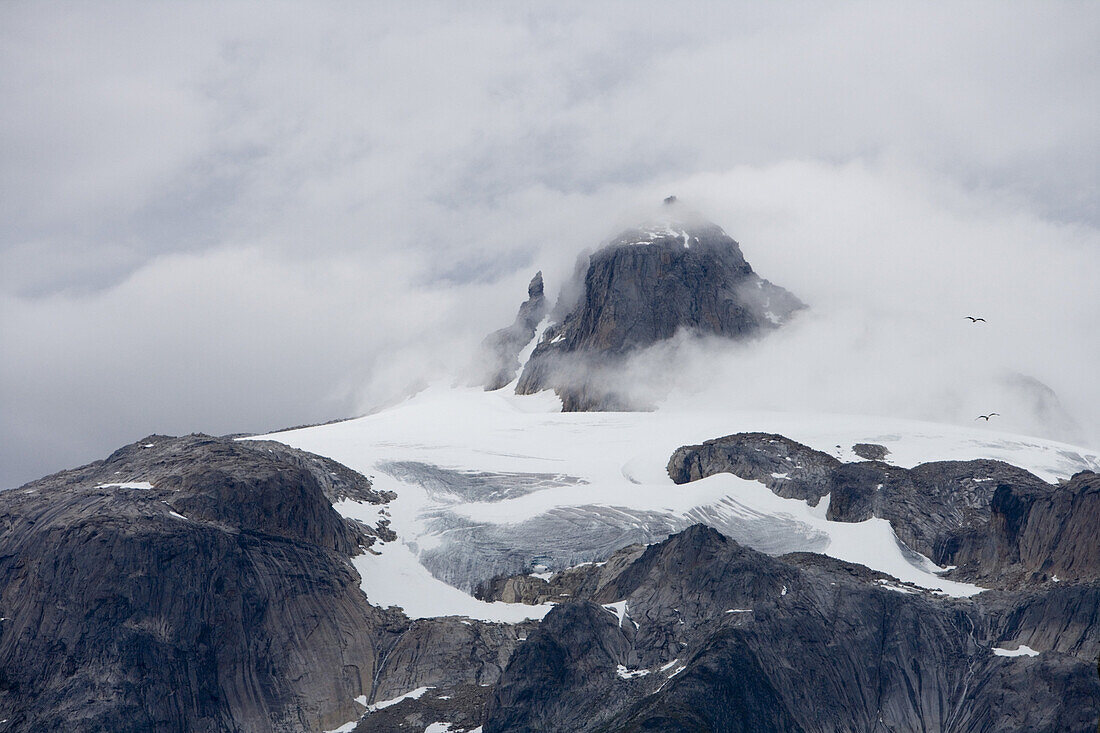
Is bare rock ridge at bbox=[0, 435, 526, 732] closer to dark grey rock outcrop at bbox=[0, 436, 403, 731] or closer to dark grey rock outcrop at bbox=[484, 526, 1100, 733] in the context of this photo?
dark grey rock outcrop at bbox=[0, 436, 403, 731]

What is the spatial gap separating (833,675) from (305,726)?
52.3 m

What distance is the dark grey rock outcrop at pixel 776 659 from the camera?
146 meters

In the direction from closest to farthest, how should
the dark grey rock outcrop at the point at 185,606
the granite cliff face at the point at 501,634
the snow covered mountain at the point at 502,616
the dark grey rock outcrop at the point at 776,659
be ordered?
the dark grey rock outcrop at the point at 776,659, the granite cliff face at the point at 501,634, the snow covered mountain at the point at 502,616, the dark grey rock outcrop at the point at 185,606

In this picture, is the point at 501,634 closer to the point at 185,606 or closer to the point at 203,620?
the point at 203,620

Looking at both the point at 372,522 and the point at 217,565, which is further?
the point at 372,522

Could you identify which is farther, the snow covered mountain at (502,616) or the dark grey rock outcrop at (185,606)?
the dark grey rock outcrop at (185,606)

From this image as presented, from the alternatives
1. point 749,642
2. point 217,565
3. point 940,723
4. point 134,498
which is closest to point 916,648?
point 940,723

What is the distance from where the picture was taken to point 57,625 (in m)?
157

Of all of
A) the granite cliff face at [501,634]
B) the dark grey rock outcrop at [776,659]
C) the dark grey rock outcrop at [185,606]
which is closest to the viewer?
the dark grey rock outcrop at [776,659]

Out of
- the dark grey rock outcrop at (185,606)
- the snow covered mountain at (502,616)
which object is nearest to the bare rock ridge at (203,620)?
the dark grey rock outcrop at (185,606)

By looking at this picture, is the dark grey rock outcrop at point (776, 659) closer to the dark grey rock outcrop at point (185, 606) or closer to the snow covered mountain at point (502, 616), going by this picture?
the snow covered mountain at point (502, 616)

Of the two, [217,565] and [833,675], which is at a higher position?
[217,565]

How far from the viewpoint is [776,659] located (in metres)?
154

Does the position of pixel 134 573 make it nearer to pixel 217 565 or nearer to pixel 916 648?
pixel 217 565
